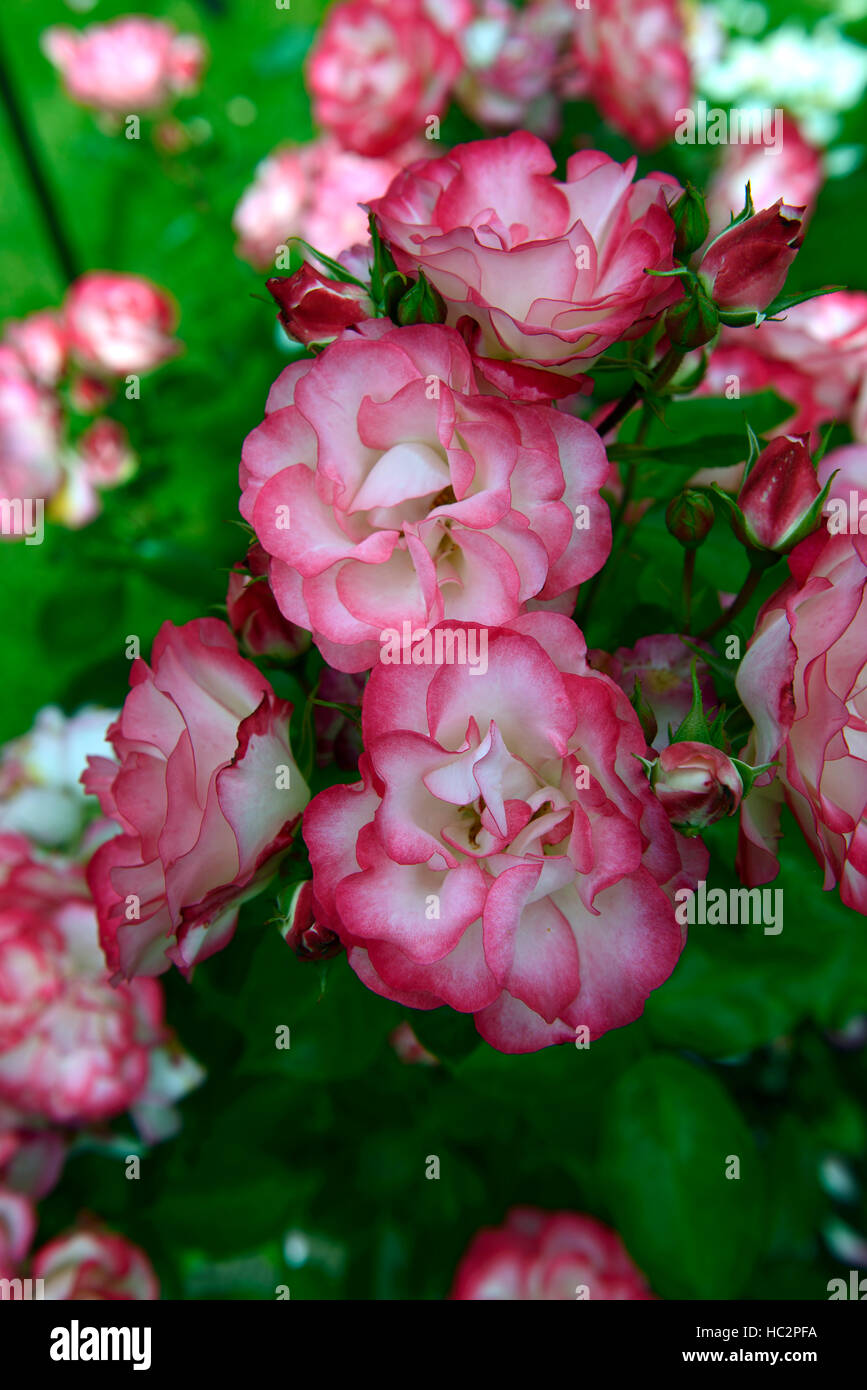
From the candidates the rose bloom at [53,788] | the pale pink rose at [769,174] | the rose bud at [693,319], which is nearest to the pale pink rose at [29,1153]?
the rose bloom at [53,788]

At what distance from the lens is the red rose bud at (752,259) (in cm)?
38

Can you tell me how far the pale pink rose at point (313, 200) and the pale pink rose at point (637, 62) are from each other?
226 mm

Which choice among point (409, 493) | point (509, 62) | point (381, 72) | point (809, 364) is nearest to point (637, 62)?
point (509, 62)

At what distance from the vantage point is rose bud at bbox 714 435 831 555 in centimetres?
38

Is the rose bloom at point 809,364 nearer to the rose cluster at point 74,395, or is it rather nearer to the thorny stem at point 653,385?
the thorny stem at point 653,385

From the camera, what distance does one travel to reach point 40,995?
69 cm

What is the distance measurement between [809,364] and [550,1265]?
2.18 feet

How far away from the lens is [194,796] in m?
0.39

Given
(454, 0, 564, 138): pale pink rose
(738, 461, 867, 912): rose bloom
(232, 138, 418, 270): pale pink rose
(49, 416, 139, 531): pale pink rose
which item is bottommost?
(738, 461, 867, 912): rose bloom

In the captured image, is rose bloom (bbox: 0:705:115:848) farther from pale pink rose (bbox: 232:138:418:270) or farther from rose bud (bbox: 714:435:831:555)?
pale pink rose (bbox: 232:138:418:270)

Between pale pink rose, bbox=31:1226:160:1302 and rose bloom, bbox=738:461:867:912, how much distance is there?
1.79ft

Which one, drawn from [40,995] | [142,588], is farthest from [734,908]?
[142,588]

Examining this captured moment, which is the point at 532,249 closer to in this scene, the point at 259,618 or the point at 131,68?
the point at 259,618

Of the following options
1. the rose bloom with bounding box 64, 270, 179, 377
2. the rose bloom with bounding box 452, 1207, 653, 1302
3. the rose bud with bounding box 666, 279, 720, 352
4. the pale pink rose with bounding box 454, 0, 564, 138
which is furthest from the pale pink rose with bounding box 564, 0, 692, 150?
the rose bloom with bounding box 452, 1207, 653, 1302
